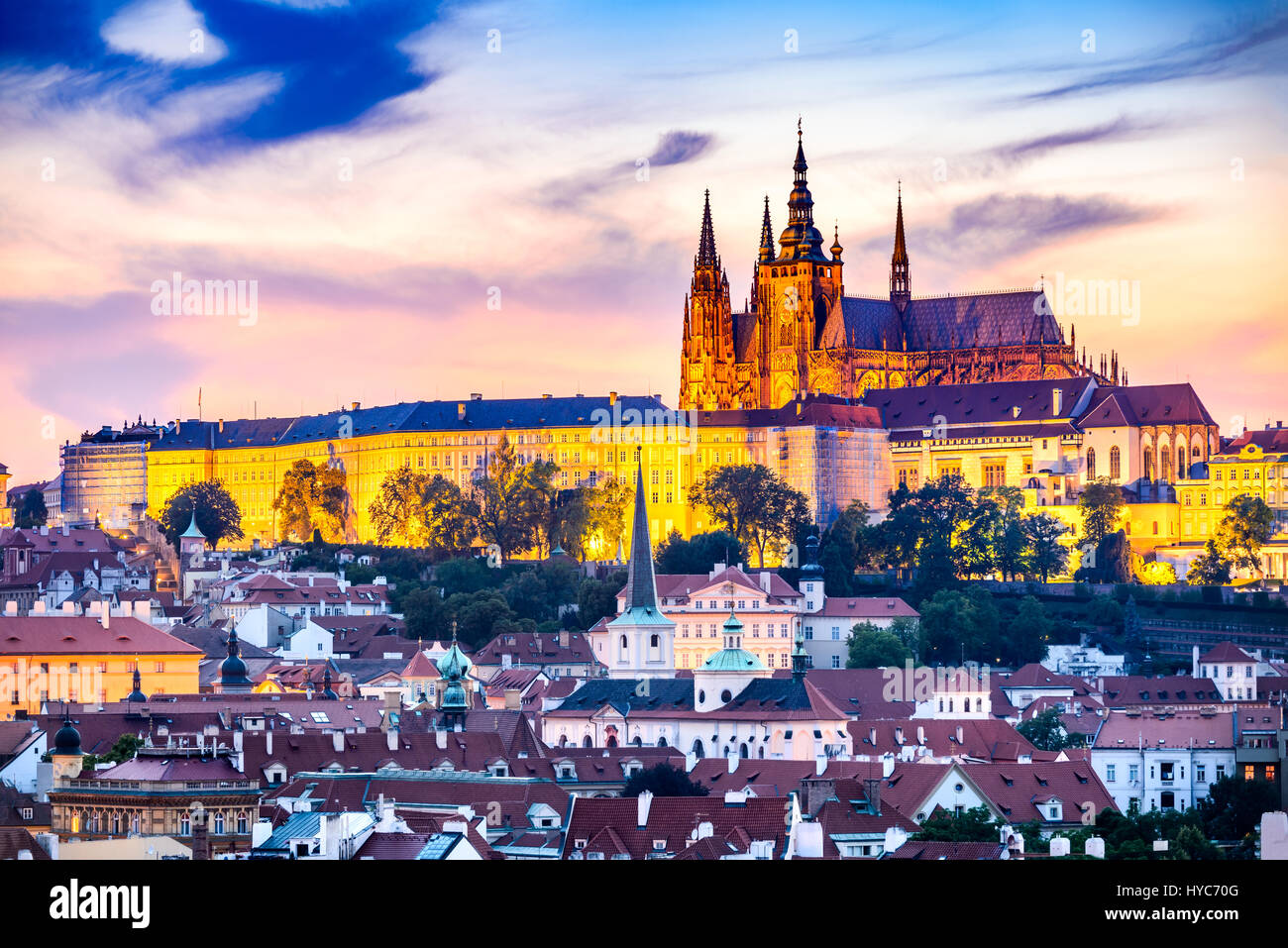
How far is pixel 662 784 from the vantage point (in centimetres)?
5459

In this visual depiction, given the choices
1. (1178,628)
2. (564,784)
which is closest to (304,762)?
(564,784)

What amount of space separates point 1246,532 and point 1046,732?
50866mm

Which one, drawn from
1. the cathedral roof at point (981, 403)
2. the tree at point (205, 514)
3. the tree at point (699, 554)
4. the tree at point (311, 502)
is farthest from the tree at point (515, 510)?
the cathedral roof at point (981, 403)

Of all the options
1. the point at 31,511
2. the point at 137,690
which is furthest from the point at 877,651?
the point at 31,511

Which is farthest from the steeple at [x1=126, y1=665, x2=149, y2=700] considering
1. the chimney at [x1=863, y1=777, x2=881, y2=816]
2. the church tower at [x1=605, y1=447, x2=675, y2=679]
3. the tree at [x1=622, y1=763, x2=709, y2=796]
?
the chimney at [x1=863, y1=777, x2=881, y2=816]

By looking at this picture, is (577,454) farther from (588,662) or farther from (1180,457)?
(588,662)

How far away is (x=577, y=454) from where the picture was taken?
144 metres

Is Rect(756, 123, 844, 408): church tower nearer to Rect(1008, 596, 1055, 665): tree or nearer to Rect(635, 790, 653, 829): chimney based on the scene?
Rect(1008, 596, 1055, 665): tree

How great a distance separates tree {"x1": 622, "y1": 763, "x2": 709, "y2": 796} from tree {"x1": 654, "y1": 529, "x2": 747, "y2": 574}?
50.7 metres

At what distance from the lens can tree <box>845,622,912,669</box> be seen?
93.2 meters

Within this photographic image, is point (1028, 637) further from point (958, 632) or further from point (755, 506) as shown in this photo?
point (755, 506)

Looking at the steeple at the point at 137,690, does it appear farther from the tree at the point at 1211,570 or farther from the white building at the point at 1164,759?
the tree at the point at 1211,570

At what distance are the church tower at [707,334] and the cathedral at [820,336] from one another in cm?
5
